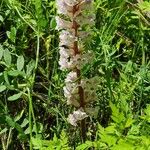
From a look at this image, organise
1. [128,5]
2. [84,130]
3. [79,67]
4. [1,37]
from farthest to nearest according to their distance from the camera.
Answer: [1,37]
[128,5]
[84,130]
[79,67]

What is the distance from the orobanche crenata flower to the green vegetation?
67 millimetres

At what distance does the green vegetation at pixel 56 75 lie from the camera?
2258 millimetres

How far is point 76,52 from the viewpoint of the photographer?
2164 millimetres

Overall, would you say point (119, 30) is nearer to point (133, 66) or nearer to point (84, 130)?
point (133, 66)

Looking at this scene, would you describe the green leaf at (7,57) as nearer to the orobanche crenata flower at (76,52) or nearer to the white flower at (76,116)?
the orobanche crenata flower at (76,52)

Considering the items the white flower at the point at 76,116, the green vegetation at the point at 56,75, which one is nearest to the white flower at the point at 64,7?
the green vegetation at the point at 56,75

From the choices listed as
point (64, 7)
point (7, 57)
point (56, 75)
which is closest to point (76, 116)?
point (56, 75)

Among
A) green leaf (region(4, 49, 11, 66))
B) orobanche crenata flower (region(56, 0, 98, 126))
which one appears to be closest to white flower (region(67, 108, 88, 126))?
orobanche crenata flower (region(56, 0, 98, 126))

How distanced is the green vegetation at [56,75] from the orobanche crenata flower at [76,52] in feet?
0.22

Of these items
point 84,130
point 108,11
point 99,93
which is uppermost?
point 108,11

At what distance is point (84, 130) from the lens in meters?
2.36

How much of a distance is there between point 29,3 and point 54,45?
33cm

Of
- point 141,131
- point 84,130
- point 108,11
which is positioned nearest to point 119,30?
point 108,11

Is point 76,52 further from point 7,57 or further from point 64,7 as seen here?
point 7,57
